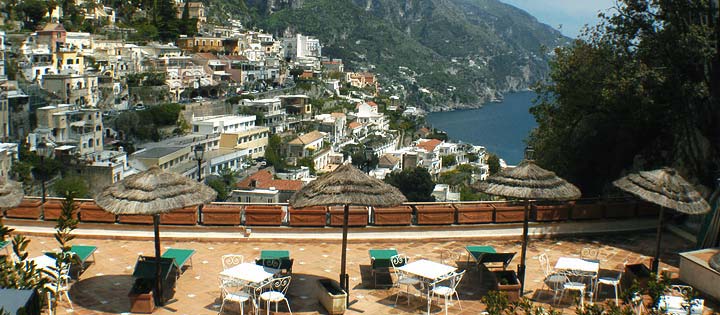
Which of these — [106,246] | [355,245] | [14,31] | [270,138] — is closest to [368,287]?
[355,245]

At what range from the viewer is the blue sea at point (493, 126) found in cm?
11056

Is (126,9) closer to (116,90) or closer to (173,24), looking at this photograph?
(173,24)

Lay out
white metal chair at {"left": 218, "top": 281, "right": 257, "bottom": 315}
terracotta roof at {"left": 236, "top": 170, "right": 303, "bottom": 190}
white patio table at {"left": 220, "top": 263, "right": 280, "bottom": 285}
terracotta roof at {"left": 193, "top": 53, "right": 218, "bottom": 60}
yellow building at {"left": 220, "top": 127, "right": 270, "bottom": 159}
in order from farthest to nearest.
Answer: terracotta roof at {"left": 193, "top": 53, "right": 218, "bottom": 60} < yellow building at {"left": 220, "top": 127, "right": 270, "bottom": 159} < terracotta roof at {"left": 236, "top": 170, "right": 303, "bottom": 190} < white patio table at {"left": 220, "top": 263, "right": 280, "bottom": 285} < white metal chair at {"left": 218, "top": 281, "right": 257, "bottom": 315}

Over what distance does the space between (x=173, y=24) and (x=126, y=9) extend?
6.53 metres

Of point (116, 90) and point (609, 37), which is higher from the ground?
point (609, 37)

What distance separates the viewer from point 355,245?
9391mm

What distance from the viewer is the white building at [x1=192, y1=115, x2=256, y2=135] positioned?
60406 mm

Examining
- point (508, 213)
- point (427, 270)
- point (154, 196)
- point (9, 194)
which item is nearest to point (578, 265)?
point (427, 270)

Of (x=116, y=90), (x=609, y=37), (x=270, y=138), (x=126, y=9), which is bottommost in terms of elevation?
(x=270, y=138)

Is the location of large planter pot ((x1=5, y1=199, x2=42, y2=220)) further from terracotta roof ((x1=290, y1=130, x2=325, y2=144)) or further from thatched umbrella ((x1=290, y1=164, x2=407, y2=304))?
terracotta roof ((x1=290, y1=130, x2=325, y2=144))

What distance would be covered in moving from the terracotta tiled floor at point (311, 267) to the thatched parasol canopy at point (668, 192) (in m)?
1.36

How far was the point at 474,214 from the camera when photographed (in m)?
9.81

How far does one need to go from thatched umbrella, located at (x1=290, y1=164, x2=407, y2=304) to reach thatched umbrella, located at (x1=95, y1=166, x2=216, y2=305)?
114cm

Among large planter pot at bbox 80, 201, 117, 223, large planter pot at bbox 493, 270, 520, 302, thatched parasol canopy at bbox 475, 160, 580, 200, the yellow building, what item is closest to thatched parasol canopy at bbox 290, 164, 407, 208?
thatched parasol canopy at bbox 475, 160, 580, 200
